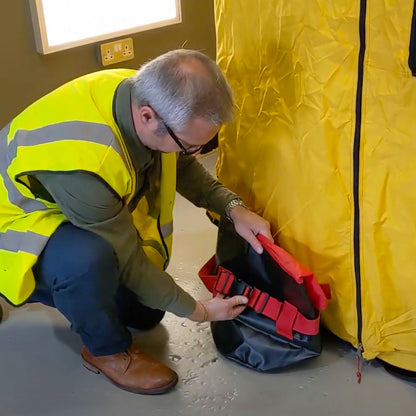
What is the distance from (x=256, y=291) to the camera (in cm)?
150

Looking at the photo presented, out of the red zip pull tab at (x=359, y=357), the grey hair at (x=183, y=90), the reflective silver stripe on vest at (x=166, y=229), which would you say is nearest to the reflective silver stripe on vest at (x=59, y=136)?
the grey hair at (x=183, y=90)

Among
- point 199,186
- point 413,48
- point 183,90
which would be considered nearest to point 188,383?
point 199,186

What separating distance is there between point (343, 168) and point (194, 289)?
25.5 inches

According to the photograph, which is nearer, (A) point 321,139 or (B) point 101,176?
(B) point 101,176

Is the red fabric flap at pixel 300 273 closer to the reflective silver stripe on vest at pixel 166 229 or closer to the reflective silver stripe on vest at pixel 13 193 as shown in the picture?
the reflective silver stripe on vest at pixel 166 229

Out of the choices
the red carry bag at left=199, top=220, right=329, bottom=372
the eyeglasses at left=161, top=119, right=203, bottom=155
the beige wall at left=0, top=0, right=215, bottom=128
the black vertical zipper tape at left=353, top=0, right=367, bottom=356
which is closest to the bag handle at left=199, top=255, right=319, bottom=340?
the red carry bag at left=199, top=220, right=329, bottom=372

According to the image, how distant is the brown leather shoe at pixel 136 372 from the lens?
57.8 inches

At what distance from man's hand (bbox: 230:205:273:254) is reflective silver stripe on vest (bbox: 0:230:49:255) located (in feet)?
1.44

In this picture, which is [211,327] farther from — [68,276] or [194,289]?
[68,276]

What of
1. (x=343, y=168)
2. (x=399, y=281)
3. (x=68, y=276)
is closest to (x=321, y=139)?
(x=343, y=168)

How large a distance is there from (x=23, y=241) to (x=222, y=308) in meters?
0.45

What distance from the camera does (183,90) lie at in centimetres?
119

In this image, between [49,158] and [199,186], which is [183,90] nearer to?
[49,158]

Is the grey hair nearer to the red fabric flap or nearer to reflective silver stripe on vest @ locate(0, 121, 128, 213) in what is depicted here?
reflective silver stripe on vest @ locate(0, 121, 128, 213)
